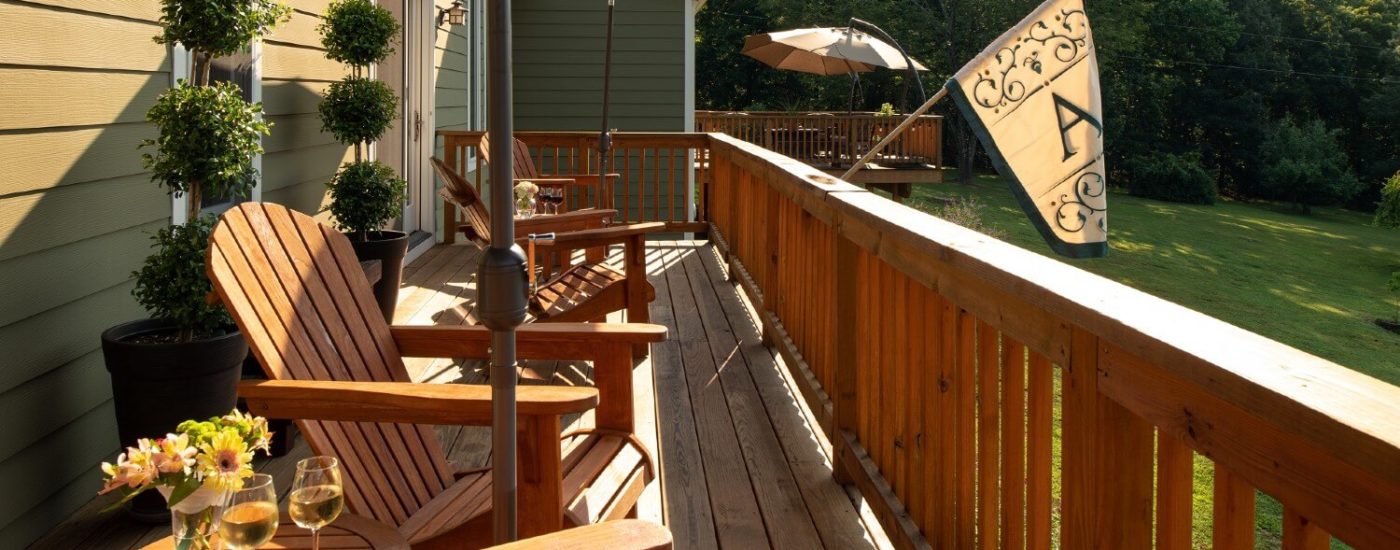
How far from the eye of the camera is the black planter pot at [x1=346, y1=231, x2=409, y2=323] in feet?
16.4

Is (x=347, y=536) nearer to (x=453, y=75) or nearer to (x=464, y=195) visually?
(x=464, y=195)

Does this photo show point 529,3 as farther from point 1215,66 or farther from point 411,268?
point 1215,66

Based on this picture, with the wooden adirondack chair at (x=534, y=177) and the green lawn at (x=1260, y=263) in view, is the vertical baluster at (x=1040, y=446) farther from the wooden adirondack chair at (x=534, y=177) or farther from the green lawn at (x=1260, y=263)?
the green lawn at (x=1260, y=263)

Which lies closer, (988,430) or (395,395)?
(395,395)

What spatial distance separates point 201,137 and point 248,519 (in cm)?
202

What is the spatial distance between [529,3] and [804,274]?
A: 844cm

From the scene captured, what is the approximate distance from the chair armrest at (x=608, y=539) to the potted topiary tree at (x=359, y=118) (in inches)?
148

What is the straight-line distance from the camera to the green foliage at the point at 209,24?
3285mm

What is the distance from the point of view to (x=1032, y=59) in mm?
4586

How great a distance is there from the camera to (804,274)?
13.9ft

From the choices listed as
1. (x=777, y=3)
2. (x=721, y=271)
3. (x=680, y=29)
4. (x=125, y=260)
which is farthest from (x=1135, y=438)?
(x=777, y=3)

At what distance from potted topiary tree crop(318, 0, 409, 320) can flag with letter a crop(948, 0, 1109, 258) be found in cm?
247

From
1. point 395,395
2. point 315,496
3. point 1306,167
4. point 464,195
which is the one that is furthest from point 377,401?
point 1306,167

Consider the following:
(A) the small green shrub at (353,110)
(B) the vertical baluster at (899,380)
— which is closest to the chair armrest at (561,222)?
(A) the small green shrub at (353,110)
